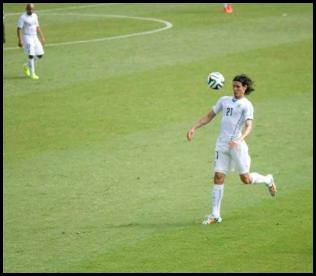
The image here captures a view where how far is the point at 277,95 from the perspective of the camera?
2516cm

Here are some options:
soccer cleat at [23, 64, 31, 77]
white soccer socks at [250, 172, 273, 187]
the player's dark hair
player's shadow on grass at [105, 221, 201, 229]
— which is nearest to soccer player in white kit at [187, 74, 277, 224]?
the player's dark hair

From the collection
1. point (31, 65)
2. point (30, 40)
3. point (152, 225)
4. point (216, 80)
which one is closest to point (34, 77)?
point (31, 65)

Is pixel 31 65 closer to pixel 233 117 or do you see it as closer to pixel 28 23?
pixel 28 23

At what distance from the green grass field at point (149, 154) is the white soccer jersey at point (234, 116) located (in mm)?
1339

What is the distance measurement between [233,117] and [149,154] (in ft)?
16.0

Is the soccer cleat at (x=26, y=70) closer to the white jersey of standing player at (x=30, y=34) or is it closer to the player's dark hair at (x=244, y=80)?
the white jersey of standing player at (x=30, y=34)

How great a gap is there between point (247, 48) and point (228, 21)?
6937mm

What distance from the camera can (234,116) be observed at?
48.8ft

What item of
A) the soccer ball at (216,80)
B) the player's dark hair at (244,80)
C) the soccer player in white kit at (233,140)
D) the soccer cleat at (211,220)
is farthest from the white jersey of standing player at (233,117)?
the soccer cleat at (211,220)

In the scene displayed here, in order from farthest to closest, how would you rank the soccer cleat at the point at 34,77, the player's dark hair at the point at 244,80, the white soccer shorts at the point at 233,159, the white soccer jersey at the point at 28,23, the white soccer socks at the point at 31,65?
the white soccer jersey at the point at 28,23
the soccer cleat at the point at 34,77
the white soccer socks at the point at 31,65
the white soccer shorts at the point at 233,159
the player's dark hair at the point at 244,80

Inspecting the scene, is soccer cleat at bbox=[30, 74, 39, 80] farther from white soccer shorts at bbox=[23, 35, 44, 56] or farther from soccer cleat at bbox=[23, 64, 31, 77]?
white soccer shorts at bbox=[23, 35, 44, 56]

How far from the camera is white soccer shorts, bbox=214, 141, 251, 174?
14859 mm

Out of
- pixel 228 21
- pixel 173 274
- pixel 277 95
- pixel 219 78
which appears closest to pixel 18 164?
pixel 219 78

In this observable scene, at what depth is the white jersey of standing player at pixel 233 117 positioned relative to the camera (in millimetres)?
14852
